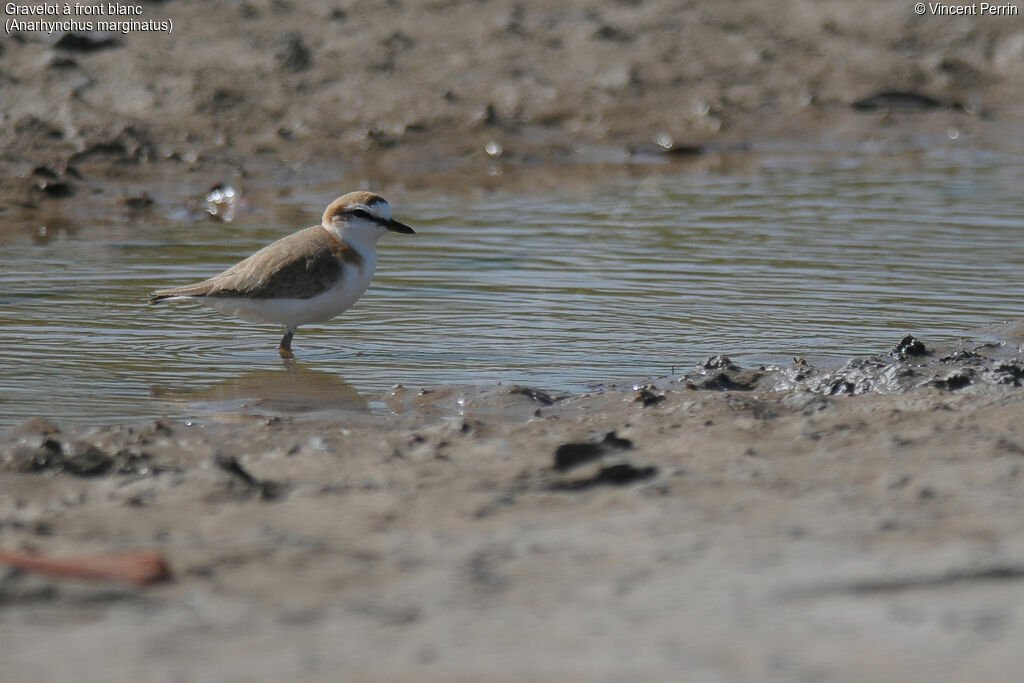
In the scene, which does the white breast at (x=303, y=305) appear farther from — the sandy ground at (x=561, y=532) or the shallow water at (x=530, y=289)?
the sandy ground at (x=561, y=532)

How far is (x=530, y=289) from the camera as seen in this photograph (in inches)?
352

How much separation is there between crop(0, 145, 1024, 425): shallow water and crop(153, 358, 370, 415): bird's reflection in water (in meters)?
0.02

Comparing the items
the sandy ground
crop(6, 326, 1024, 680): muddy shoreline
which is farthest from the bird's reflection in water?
crop(6, 326, 1024, 680): muddy shoreline

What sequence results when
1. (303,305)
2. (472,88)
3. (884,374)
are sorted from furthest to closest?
(472,88) → (303,305) → (884,374)

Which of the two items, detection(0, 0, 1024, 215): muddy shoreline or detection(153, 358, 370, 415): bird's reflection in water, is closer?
detection(153, 358, 370, 415): bird's reflection in water

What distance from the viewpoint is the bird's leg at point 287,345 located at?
312 inches

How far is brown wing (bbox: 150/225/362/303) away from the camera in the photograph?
25.9ft

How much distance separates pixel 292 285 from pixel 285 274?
84mm

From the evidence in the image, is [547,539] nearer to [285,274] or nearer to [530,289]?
[285,274]

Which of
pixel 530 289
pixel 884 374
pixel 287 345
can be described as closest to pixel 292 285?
pixel 287 345

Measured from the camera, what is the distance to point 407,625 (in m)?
3.90

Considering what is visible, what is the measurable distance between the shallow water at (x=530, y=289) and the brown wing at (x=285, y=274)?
298 mm

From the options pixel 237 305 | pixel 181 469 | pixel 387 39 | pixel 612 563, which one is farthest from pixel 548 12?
pixel 612 563

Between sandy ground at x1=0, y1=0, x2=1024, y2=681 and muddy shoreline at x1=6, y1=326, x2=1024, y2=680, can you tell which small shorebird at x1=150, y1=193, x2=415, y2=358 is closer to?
sandy ground at x1=0, y1=0, x2=1024, y2=681
